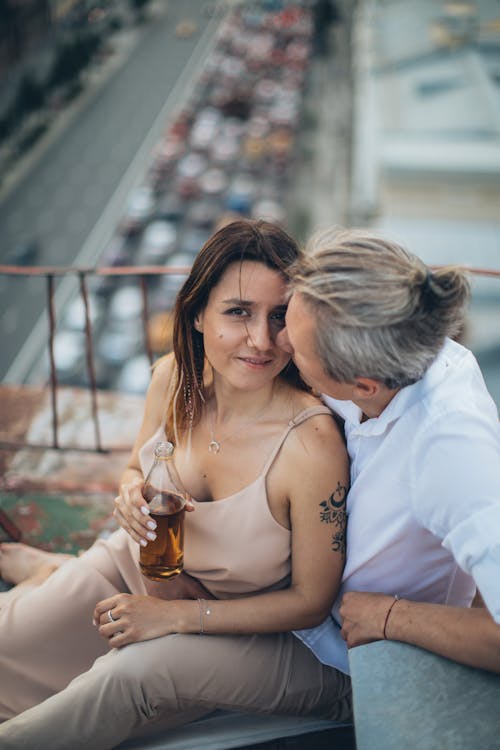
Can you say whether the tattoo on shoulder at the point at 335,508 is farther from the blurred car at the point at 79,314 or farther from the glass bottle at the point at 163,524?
the blurred car at the point at 79,314

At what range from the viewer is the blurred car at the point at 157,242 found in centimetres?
2619

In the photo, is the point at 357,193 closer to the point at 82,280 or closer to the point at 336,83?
the point at 82,280

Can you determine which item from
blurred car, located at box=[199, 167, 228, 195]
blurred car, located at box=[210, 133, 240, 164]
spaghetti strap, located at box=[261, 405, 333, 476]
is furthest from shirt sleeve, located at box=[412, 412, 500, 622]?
blurred car, located at box=[210, 133, 240, 164]

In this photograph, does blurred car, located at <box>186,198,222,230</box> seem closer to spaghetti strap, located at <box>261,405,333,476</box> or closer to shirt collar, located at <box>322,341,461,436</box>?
spaghetti strap, located at <box>261,405,333,476</box>

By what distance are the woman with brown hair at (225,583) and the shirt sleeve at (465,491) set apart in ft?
1.21

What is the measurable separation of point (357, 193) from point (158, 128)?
2081cm

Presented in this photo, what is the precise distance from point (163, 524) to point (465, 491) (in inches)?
35.6

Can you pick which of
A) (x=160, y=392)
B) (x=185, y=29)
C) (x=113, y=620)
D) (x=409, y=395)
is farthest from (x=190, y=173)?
(x=409, y=395)

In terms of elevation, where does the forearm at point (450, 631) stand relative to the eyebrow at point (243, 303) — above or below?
below

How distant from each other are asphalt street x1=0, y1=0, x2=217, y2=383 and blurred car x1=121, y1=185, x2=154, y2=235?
1.57 ft

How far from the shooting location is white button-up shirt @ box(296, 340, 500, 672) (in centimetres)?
176

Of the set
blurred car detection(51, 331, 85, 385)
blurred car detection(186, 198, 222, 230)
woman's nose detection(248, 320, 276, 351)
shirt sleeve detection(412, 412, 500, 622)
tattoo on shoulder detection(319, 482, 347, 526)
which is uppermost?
woman's nose detection(248, 320, 276, 351)

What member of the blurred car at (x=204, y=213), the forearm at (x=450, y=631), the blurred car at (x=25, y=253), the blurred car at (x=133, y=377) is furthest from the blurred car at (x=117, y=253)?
the forearm at (x=450, y=631)

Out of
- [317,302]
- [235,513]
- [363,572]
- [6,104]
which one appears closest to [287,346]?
[317,302]
